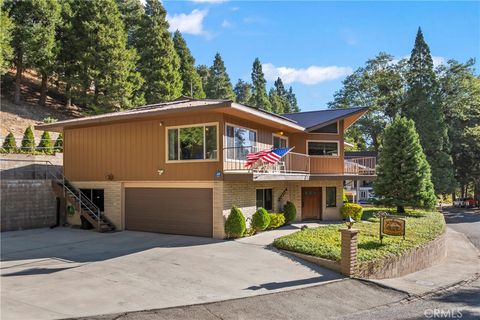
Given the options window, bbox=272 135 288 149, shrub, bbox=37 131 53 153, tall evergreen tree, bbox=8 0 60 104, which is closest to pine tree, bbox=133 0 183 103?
tall evergreen tree, bbox=8 0 60 104

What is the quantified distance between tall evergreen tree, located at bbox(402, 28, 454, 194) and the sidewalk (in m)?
22.5

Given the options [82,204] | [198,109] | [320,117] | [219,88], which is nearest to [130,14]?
[219,88]

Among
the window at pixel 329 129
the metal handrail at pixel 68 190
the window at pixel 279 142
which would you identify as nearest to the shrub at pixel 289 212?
the window at pixel 279 142

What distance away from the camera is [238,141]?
17.3 m

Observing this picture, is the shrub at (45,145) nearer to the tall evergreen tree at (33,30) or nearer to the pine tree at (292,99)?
the tall evergreen tree at (33,30)

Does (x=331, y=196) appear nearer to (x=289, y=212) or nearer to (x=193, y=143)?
(x=289, y=212)

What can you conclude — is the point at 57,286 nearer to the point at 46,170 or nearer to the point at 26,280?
the point at 26,280

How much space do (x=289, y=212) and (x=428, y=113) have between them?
2985cm

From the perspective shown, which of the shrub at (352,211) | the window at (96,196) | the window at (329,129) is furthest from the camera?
the window at (329,129)

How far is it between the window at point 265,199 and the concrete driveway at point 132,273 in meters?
2.99

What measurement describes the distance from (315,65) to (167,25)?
2791 centimetres

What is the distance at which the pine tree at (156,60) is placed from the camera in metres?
40.5

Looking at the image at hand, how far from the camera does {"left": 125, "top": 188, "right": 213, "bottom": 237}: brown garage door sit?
1627 cm

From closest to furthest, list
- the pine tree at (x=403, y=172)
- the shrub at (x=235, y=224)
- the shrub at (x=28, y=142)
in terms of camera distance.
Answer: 1. the shrub at (x=235, y=224)
2. the shrub at (x=28, y=142)
3. the pine tree at (x=403, y=172)
